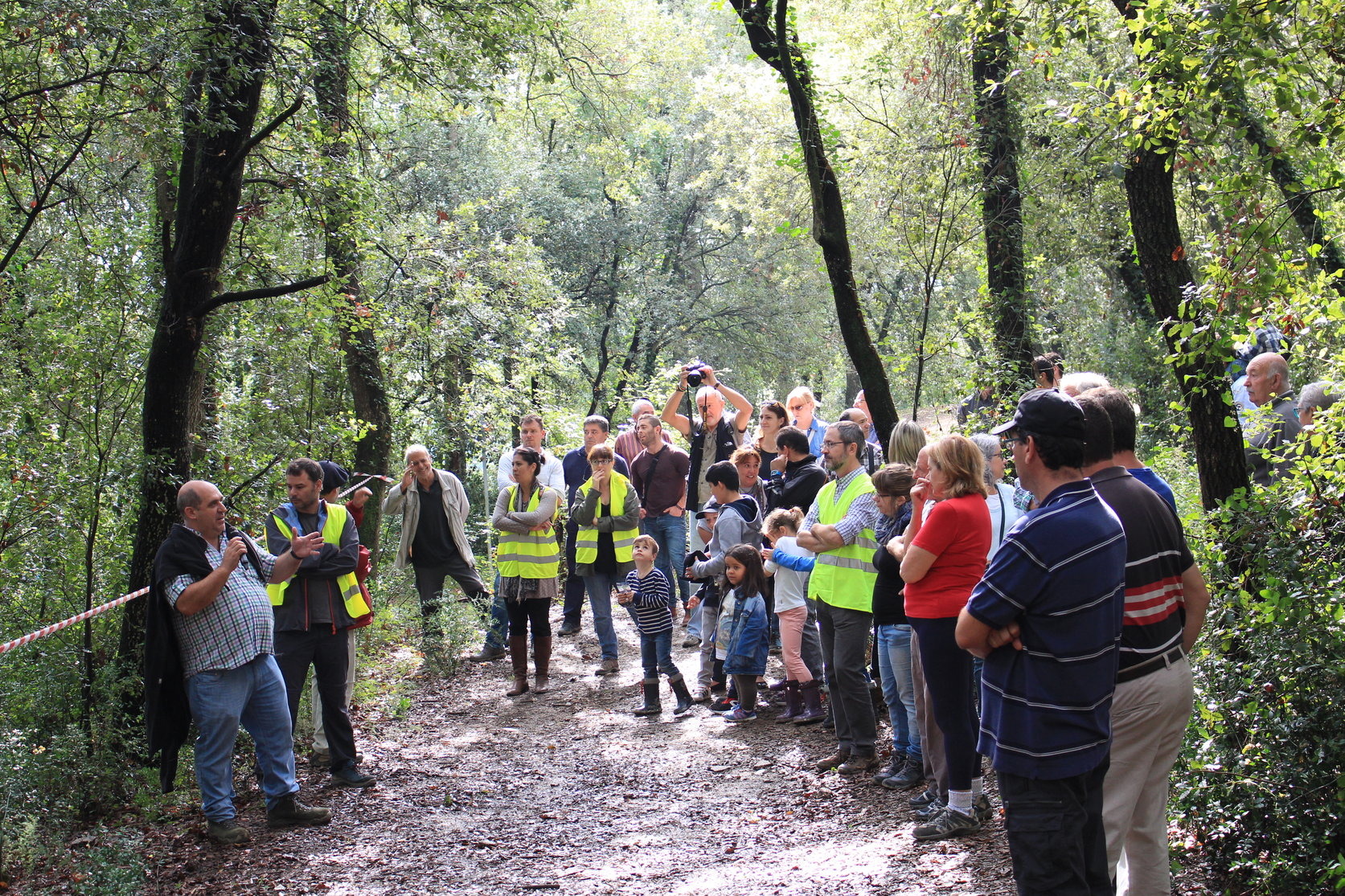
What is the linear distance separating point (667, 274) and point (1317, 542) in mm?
20730

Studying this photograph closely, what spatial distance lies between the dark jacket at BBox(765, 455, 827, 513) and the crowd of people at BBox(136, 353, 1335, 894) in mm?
20

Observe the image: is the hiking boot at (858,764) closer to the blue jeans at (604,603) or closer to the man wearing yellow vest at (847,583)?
the man wearing yellow vest at (847,583)

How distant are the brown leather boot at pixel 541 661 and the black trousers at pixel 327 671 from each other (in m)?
2.52

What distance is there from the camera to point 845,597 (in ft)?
20.8

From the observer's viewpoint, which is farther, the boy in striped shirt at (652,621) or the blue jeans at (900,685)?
the boy in striped shirt at (652,621)

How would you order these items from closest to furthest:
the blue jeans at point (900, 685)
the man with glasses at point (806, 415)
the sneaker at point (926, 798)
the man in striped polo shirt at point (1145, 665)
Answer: the man in striped polo shirt at point (1145, 665) → the sneaker at point (926, 798) → the blue jeans at point (900, 685) → the man with glasses at point (806, 415)

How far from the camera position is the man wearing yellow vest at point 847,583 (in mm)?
6324

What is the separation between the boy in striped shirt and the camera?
8336 mm

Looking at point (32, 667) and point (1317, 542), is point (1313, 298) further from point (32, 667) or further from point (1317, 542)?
point (32, 667)

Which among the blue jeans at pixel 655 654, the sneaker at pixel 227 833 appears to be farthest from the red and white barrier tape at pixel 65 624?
the blue jeans at pixel 655 654

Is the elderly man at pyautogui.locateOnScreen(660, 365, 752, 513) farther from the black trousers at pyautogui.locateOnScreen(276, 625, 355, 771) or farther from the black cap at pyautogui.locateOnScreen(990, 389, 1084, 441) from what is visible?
the black cap at pyautogui.locateOnScreen(990, 389, 1084, 441)

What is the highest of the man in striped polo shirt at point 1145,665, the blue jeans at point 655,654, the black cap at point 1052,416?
the black cap at point 1052,416

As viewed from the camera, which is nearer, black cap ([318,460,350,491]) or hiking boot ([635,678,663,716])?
black cap ([318,460,350,491])

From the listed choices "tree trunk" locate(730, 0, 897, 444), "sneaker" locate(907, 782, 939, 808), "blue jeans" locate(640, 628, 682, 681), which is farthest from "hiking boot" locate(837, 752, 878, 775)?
"tree trunk" locate(730, 0, 897, 444)
